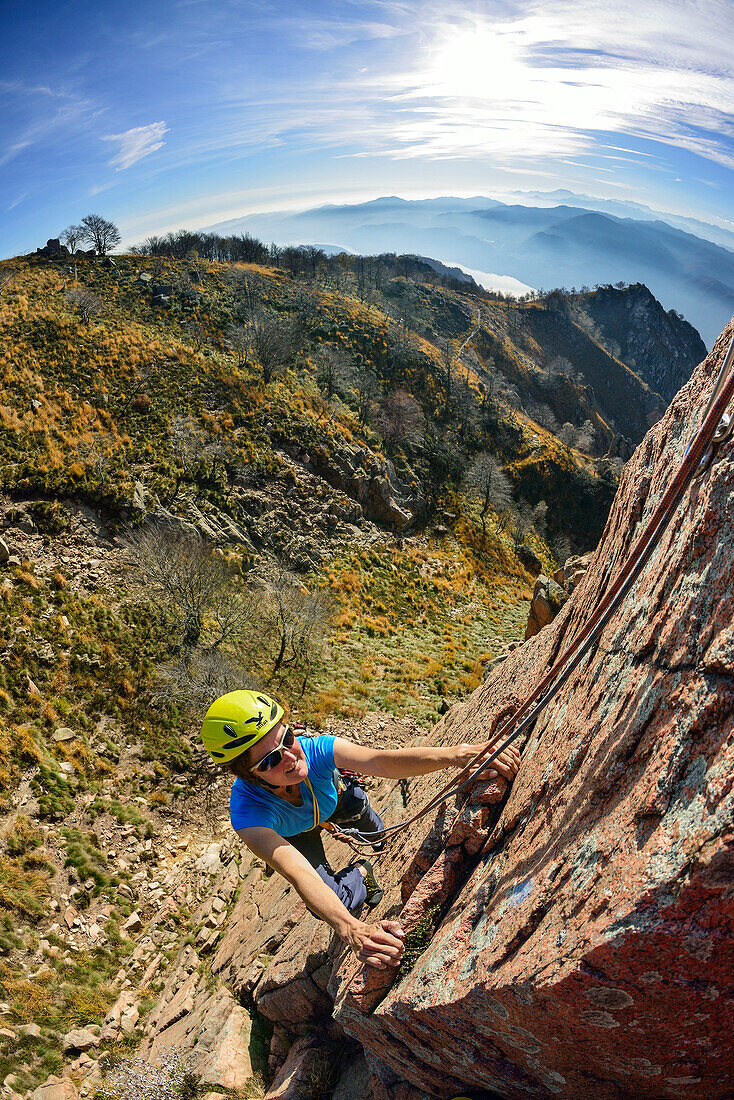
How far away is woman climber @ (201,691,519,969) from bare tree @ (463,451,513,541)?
153ft

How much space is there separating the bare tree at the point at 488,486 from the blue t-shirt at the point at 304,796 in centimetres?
4674

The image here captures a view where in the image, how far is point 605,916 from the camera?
2.00 metres

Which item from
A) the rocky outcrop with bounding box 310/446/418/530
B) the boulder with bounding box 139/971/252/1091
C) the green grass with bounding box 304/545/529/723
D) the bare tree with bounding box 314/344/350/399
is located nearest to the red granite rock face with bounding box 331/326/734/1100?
the boulder with bounding box 139/971/252/1091

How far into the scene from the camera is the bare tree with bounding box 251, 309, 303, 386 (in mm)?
43250

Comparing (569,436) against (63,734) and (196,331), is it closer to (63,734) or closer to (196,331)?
(196,331)

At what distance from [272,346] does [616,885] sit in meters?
46.6

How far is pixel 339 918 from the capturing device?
3.29 metres

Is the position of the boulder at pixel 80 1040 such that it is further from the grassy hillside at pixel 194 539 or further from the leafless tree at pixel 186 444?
the leafless tree at pixel 186 444

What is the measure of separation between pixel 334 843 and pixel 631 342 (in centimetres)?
18145

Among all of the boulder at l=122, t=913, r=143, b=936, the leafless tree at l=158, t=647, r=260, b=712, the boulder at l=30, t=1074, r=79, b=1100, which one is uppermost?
the leafless tree at l=158, t=647, r=260, b=712

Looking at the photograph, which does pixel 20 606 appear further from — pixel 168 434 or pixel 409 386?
pixel 409 386

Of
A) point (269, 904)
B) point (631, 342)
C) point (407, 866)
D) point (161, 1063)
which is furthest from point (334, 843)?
point (631, 342)

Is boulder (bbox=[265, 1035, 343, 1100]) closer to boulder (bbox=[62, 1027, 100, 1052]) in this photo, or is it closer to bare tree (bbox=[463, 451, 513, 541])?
boulder (bbox=[62, 1027, 100, 1052])

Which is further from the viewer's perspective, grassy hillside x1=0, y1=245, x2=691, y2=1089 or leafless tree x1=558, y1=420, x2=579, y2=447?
leafless tree x1=558, y1=420, x2=579, y2=447
